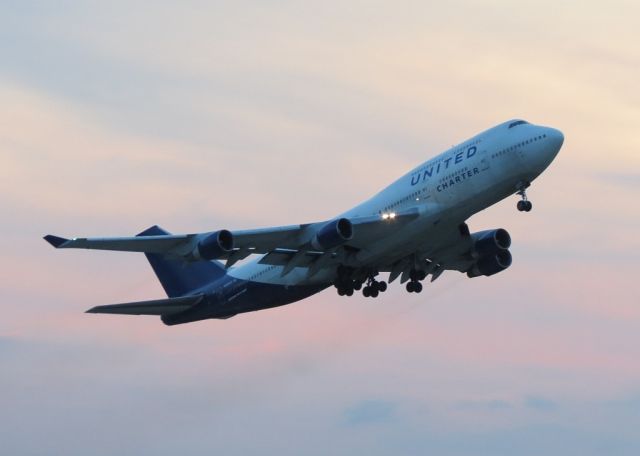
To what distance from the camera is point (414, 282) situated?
204 feet

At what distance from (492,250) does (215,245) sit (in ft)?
47.9

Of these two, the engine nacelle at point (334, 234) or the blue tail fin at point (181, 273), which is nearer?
the engine nacelle at point (334, 234)

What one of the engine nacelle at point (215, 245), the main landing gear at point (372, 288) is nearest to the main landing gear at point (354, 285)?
the main landing gear at point (372, 288)

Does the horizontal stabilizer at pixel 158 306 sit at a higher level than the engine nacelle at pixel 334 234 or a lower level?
lower

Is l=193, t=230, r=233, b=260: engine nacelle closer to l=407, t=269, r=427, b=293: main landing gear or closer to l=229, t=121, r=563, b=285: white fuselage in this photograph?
l=229, t=121, r=563, b=285: white fuselage

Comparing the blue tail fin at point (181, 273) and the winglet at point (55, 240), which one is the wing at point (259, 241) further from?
the blue tail fin at point (181, 273)

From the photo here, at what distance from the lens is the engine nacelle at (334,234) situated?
55406mm

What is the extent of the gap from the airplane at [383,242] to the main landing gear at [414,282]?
0.16ft

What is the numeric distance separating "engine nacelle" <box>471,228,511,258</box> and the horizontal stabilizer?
1441 centimetres

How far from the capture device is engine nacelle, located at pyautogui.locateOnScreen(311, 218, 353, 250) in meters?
55.4

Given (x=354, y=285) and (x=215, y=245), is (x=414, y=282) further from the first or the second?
(x=215, y=245)

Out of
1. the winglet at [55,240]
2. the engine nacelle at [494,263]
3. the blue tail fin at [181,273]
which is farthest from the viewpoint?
the blue tail fin at [181,273]

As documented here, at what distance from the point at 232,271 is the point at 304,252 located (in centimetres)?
841

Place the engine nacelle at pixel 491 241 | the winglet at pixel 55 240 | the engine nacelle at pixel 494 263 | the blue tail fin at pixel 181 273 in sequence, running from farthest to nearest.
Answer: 1. the blue tail fin at pixel 181 273
2. the engine nacelle at pixel 494 263
3. the engine nacelle at pixel 491 241
4. the winglet at pixel 55 240
